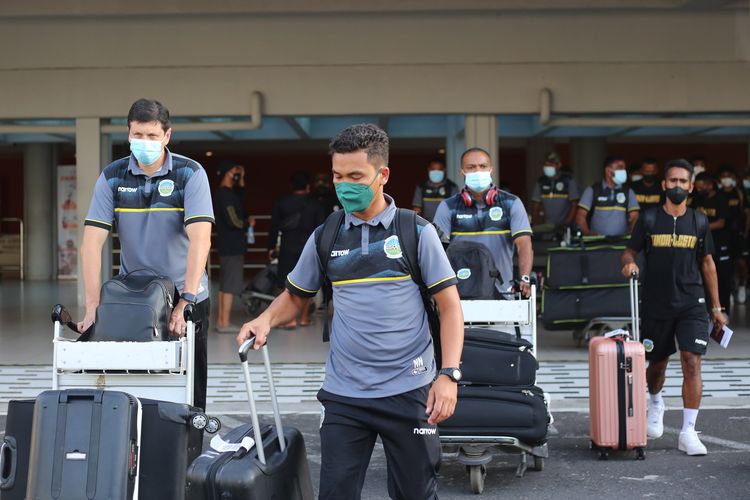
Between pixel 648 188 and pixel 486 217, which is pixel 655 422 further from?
pixel 648 188

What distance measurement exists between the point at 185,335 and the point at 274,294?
9666 mm

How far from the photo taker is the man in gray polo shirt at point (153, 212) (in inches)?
206

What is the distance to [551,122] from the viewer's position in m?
12.9

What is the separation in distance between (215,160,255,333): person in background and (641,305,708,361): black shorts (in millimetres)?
6468

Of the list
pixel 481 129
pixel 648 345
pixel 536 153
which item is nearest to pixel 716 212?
pixel 481 129

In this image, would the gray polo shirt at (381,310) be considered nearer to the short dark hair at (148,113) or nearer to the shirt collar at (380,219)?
the shirt collar at (380,219)

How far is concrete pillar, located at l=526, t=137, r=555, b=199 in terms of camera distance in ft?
79.5

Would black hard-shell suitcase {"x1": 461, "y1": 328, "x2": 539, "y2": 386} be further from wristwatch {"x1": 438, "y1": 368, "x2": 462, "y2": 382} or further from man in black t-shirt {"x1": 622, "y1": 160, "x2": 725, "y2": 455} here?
wristwatch {"x1": 438, "y1": 368, "x2": 462, "y2": 382}

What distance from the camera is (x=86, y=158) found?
518 inches

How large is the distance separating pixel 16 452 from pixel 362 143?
2003 mm

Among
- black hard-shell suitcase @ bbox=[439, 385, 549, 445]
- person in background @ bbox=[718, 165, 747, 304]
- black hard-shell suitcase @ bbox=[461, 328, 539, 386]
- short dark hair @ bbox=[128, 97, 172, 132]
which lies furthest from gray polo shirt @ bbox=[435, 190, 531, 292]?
person in background @ bbox=[718, 165, 747, 304]

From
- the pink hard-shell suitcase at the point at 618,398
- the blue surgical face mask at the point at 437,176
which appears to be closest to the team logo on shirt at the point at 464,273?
the pink hard-shell suitcase at the point at 618,398

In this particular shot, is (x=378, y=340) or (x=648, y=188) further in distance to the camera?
(x=648, y=188)

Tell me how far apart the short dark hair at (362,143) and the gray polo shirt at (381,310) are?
23 cm
